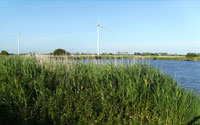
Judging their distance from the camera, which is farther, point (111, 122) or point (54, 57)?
point (54, 57)

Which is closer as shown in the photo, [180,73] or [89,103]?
[89,103]

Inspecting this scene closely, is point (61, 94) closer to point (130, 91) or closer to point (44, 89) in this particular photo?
point (44, 89)

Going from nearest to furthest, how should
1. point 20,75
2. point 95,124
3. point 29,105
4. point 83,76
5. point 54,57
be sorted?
1. point 95,124
2. point 29,105
3. point 20,75
4. point 83,76
5. point 54,57

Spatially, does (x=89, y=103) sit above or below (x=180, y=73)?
above

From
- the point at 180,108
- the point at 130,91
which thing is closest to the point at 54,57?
the point at 130,91

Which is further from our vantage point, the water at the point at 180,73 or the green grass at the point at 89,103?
the water at the point at 180,73

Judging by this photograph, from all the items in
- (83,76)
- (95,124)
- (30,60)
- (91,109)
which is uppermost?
(30,60)

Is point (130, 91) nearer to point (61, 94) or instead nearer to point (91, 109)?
point (91, 109)

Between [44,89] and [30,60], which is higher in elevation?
[30,60]

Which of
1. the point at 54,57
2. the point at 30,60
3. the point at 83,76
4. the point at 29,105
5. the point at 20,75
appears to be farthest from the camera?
the point at 54,57

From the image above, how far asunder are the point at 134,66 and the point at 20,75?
4.23 metres

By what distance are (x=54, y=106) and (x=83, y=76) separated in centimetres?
170

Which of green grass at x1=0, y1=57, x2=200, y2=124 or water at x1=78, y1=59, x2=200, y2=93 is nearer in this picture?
green grass at x1=0, y1=57, x2=200, y2=124

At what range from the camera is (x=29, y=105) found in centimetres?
494
